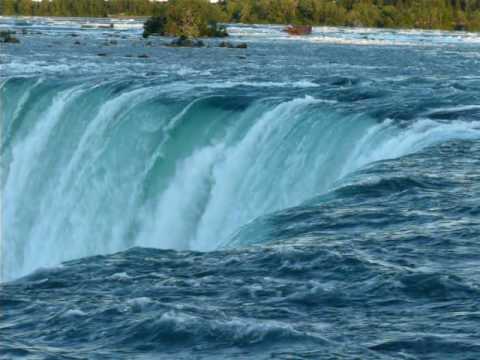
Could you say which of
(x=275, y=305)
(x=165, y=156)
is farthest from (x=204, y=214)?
(x=275, y=305)

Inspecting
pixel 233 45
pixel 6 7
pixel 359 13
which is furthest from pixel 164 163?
pixel 6 7

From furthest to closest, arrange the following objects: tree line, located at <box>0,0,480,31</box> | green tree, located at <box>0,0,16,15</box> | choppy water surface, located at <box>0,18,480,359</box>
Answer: green tree, located at <box>0,0,16,15</box>, tree line, located at <box>0,0,480,31</box>, choppy water surface, located at <box>0,18,480,359</box>

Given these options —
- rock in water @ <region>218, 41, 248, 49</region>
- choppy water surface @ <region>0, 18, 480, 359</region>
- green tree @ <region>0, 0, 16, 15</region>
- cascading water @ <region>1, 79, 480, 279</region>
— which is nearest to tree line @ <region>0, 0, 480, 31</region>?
green tree @ <region>0, 0, 16, 15</region>

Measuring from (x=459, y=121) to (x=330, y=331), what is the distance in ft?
51.8

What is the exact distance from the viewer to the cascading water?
85.1ft

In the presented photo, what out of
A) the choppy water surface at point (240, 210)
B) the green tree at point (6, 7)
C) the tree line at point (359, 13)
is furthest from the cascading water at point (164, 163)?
the green tree at point (6, 7)

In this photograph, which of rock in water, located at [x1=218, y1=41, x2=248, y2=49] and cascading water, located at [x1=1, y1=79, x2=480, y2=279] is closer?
cascading water, located at [x1=1, y1=79, x2=480, y2=279]

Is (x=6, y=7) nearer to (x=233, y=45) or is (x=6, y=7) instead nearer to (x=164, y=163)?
(x=233, y=45)

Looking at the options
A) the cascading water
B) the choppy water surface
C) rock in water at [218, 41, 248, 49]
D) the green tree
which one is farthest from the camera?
the green tree

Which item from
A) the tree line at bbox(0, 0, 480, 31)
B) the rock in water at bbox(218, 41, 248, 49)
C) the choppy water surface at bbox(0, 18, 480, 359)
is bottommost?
the tree line at bbox(0, 0, 480, 31)

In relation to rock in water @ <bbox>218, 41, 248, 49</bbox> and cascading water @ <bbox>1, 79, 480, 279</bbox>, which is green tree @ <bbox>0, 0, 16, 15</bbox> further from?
cascading water @ <bbox>1, 79, 480, 279</bbox>

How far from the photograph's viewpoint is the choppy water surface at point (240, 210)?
13914mm

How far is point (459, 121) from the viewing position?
28.5 m

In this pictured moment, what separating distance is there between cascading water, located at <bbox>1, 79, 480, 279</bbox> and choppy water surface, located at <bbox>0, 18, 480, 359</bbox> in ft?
0.18
